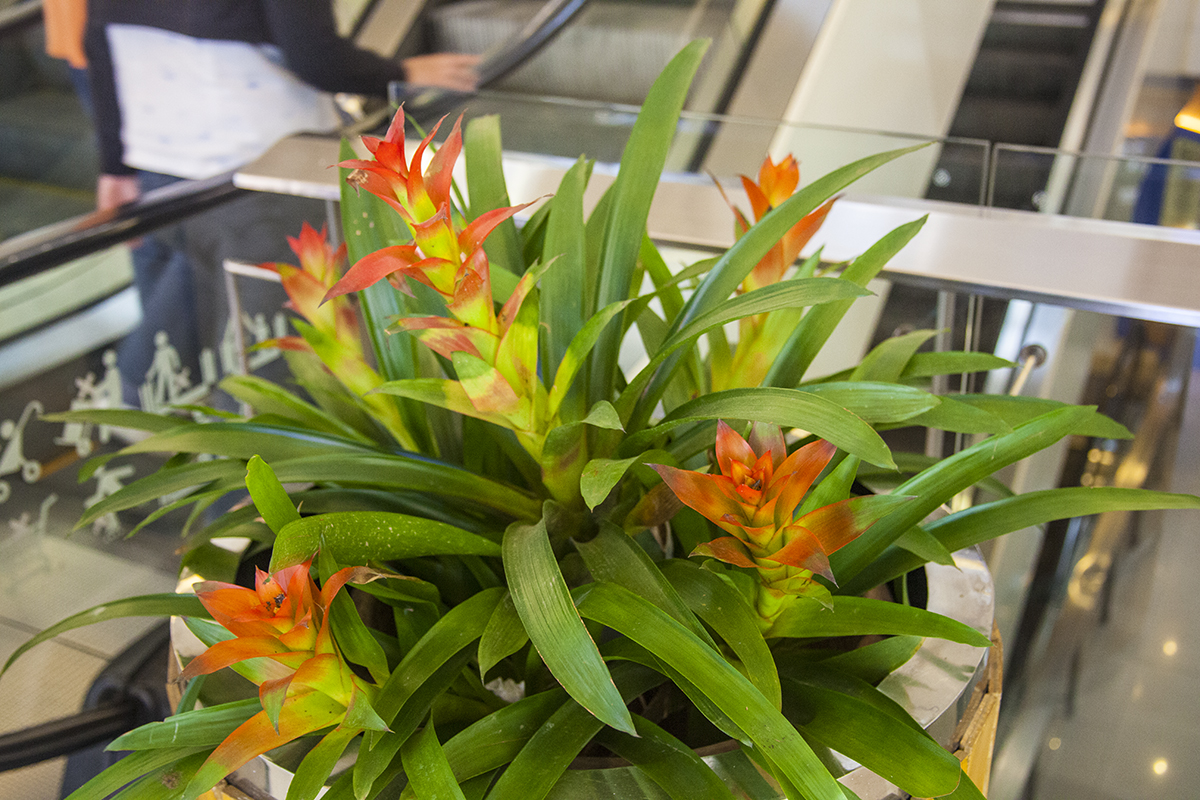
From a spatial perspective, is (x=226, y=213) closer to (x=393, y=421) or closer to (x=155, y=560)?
(x=155, y=560)

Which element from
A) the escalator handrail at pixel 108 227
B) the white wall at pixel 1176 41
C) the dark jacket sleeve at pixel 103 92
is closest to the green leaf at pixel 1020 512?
the escalator handrail at pixel 108 227

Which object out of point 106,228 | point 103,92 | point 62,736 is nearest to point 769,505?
point 62,736

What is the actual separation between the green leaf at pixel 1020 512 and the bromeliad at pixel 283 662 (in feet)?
1.01

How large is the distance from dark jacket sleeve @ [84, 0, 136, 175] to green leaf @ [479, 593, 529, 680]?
2.53 metres

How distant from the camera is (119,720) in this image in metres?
1.18

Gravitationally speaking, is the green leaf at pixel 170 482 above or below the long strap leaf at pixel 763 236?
below

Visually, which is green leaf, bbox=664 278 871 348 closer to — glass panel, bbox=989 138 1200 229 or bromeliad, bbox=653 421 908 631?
bromeliad, bbox=653 421 908 631

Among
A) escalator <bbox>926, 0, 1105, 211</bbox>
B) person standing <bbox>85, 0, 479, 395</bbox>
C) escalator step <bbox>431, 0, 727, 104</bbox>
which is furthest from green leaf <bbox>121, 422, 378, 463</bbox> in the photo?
escalator <bbox>926, 0, 1105, 211</bbox>

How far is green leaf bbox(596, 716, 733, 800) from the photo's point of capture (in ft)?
1.39

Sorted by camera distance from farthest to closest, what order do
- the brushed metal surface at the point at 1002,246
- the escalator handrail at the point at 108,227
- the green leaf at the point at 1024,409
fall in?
the escalator handrail at the point at 108,227, the brushed metal surface at the point at 1002,246, the green leaf at the point at 1024,409

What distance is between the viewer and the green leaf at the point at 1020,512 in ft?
1.61

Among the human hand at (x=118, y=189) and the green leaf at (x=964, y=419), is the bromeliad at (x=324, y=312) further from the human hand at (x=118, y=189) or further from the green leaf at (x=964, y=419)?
the human hand at (x=118, y=189)

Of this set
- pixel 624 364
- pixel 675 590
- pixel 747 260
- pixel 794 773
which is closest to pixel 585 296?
pixel 747 260

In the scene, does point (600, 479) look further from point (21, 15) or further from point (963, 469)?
point (21, 15)
